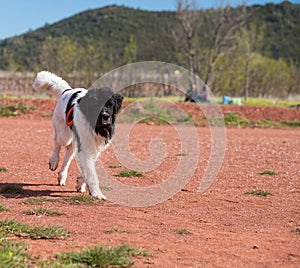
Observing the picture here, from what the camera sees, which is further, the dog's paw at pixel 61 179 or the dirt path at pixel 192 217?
the dog's paw at pixel 61 179

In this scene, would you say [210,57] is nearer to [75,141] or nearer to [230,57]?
[230,57]

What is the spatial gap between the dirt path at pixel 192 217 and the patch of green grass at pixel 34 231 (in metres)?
0.13

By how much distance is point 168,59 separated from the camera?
6506 centimetres

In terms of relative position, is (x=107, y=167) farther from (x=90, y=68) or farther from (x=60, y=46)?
(x=60, y=46)

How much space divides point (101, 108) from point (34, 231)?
256 cm

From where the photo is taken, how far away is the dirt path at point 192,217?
5.12m

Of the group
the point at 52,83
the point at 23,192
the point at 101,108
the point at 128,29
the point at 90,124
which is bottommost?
the point at 23,192

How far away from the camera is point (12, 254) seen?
14.5 ft

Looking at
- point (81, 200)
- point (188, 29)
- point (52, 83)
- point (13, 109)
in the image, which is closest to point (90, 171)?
point (81, 200)

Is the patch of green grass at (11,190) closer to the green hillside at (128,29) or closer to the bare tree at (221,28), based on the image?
the bare tree at (221,28)

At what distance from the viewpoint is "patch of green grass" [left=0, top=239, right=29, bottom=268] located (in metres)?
4.22

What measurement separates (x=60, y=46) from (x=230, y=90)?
1798 centimetres

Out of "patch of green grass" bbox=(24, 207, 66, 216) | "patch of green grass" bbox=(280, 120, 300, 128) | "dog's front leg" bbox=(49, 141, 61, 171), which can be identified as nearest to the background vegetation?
"patch of green grass" bbox=(280, 120, 300, 128)

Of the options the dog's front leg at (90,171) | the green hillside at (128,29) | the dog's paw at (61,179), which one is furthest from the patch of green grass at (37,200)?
the green hillside at (128,29)
